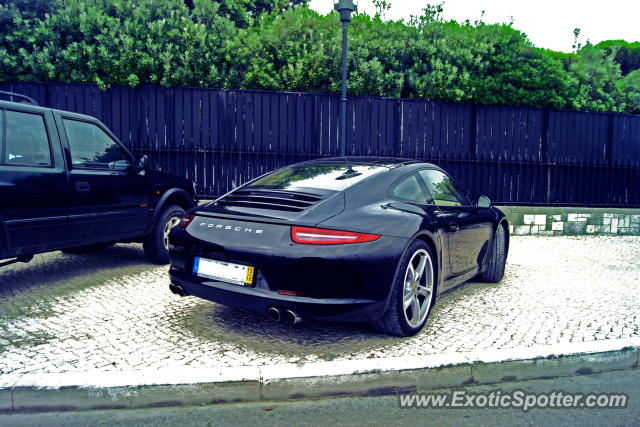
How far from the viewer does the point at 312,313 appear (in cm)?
331

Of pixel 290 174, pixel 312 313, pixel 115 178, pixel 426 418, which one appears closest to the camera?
pixel 426 418

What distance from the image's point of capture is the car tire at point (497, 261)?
19.1 ft

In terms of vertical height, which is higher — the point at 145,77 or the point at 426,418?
the point at 145,77

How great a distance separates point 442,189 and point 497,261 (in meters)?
1.51

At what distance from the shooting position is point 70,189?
502 cm

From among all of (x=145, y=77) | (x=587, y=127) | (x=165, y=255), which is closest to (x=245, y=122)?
(x=145, y=77)

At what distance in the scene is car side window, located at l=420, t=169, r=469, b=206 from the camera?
183 inches

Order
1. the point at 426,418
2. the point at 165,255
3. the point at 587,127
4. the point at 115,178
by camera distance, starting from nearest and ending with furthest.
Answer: the point at 426,418 → the point at 115,178 → the point at 165,255 → the point at 587,127

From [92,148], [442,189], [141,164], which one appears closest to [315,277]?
[442,189]

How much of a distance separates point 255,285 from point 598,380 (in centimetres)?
247

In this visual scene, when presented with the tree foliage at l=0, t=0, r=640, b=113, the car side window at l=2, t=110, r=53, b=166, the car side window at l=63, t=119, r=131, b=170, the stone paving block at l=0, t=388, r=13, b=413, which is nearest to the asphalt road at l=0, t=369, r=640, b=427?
the stone paving block at l=0, t=388, r=13, b=413

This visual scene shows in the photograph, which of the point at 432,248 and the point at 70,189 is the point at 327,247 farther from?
the point at 70,189

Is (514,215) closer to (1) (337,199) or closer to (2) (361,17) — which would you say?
(2) (361,17)

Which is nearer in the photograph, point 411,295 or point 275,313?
point 275,313
